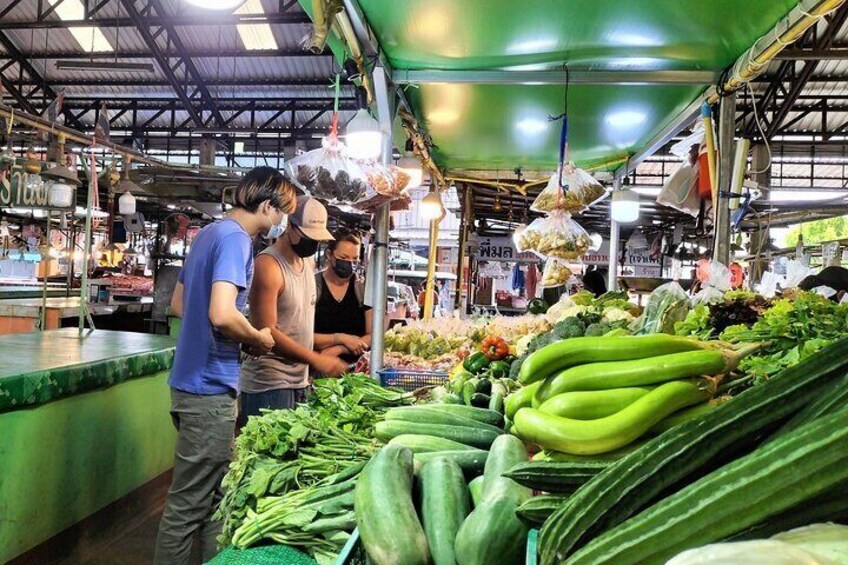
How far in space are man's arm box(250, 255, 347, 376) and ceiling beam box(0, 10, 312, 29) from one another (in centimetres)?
936

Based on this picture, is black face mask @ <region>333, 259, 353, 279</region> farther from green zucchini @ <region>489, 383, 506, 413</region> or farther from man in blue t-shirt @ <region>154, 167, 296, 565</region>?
green zucchini @ <region>489, 383, 506, 413</region>

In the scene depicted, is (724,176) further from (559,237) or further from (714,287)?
(559,237)

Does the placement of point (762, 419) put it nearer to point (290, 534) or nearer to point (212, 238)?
point (290, 534)

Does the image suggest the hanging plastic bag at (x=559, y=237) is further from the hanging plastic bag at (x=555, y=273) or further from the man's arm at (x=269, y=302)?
the man's arm at (x=269, y=302)

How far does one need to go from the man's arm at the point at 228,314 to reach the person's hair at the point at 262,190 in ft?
1.83

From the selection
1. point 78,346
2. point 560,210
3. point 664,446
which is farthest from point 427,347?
point 664,446

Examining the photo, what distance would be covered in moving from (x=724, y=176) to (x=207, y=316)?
3.33m

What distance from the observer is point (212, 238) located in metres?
3.08

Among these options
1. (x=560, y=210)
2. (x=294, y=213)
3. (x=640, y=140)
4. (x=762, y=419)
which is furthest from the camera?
(x=640, y=140)

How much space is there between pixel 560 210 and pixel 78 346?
4062 millimetres

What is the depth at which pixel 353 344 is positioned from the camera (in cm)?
472

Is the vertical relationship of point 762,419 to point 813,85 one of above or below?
below

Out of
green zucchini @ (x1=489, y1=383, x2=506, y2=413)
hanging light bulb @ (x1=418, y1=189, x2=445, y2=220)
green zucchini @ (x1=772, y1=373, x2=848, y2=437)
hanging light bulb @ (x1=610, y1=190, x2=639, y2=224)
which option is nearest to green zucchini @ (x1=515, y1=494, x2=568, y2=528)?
green zucchini @ (x1=772, y1=373, x2=848, y2=437)

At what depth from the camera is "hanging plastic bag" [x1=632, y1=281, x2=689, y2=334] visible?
2.55 meters
